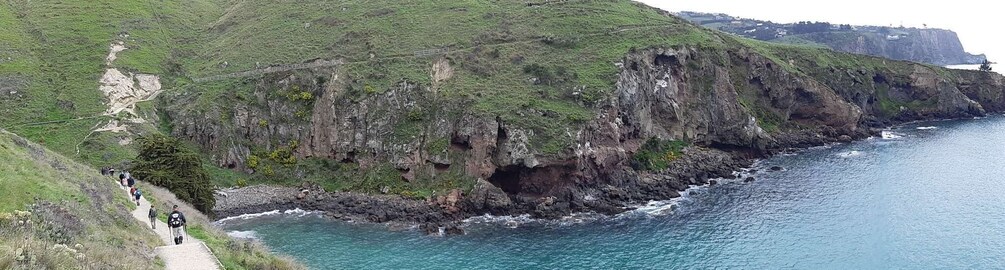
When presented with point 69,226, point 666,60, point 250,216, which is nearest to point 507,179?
point 250,216

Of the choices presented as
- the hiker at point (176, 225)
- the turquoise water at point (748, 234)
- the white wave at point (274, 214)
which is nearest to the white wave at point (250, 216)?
the white wave at point (274, 214)

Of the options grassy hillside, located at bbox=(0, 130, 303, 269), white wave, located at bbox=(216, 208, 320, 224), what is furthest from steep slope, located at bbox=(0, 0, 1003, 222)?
grassy hillside, located at bbox=(0, 130, 303, 269)

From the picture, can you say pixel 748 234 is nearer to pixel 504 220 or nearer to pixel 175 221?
pixel 504 220

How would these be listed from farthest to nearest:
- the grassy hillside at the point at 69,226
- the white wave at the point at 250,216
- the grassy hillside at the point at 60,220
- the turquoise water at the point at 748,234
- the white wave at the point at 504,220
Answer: the white wave at the point at 250,216 → the white wave at the point at 504,220 → the turquoise water at the point at 748,234 → the grassy hillside at the point at 69,226 → the grassy hillside at the point at 60,220

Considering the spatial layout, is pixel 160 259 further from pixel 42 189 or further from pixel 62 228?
pixel 42 189

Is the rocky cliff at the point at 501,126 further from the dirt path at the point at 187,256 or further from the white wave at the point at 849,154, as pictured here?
the dirt path at the point at 187,256

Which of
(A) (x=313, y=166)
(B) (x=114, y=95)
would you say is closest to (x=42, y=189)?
(A) (x=313, y=166)
